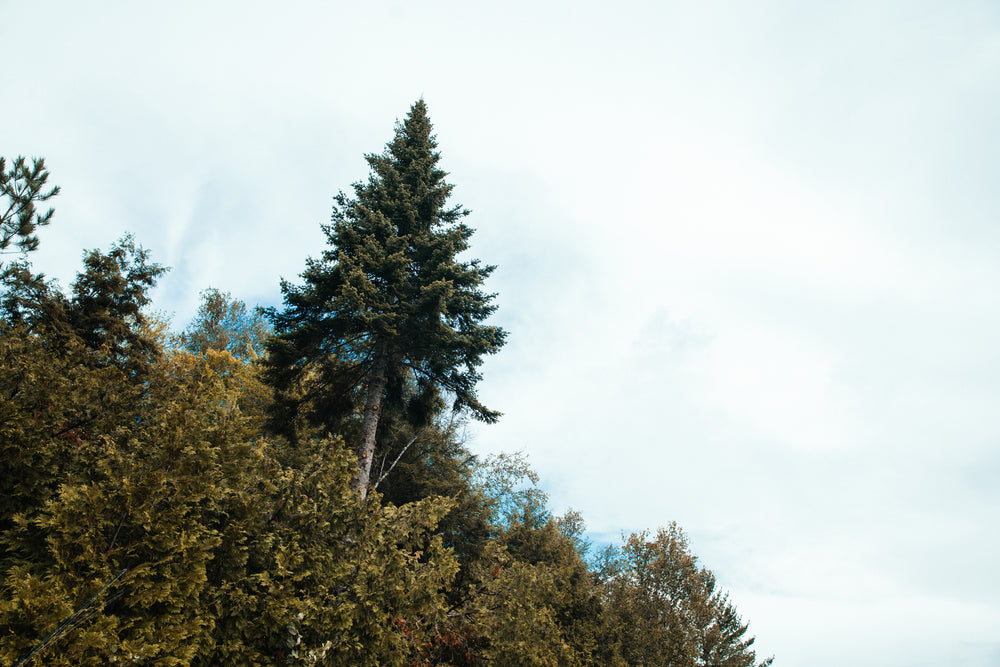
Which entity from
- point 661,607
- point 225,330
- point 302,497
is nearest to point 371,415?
point 302,497

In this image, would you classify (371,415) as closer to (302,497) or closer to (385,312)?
(385,312)

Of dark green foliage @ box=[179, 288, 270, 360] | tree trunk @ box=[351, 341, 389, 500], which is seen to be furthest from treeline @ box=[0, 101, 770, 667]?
dark green foliage @ box=[179, 288, 270, 360]

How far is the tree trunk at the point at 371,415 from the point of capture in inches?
487

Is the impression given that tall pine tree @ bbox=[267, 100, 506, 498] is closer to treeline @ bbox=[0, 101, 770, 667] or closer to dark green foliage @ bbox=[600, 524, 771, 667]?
treeline @ bbox=[0, 101, 770, 667]

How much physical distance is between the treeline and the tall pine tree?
74 mm

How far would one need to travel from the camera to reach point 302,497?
659 cm

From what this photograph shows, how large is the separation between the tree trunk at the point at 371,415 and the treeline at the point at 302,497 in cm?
6

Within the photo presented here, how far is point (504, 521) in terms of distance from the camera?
987 inches

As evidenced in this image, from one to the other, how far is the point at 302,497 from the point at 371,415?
7107mm

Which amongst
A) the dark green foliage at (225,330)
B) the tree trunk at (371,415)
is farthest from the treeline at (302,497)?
the dark green foliage at (225,330)

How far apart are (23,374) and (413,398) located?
35.1 feet

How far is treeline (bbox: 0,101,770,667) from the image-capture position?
15.6ft

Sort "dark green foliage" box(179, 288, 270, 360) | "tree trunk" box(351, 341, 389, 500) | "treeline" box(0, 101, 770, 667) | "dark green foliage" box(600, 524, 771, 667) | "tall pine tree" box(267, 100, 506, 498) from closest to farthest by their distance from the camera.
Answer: "treeline" box(0, 101, 770, 667) < "tree trunk" box(351, 341, 389, 500) < "tall pine tree" box(267, 100, 506, 498) < "dark green foliage" box(600, 524, 771, 667) < "dark green foliage" box(179, 288, 270, 360)

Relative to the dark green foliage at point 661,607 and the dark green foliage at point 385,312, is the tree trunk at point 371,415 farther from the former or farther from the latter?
the dark green foliage at point 661,607
